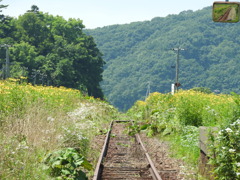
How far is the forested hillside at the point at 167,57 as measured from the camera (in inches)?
5256

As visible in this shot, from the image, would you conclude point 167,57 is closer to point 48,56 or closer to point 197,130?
point 48,56

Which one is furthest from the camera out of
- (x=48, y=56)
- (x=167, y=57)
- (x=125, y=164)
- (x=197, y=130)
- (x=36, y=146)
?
(x=167, y=57)

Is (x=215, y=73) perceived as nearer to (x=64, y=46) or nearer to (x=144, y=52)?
(x=144, y=52)

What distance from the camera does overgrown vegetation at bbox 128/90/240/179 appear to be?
6258mm

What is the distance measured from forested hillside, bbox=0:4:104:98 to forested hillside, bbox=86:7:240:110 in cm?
5392

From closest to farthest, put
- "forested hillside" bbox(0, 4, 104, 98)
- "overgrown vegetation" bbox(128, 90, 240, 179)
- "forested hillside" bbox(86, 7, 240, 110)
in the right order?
1. "overgrown vegetation" bbox(128, 90, 240, 179)
2. "forested hillside" bbox(0, 4, 104, 98)
3. "forested hillside" bbox(86, 7, 240, 110)

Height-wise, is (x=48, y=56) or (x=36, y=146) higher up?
(x=36, y=146)

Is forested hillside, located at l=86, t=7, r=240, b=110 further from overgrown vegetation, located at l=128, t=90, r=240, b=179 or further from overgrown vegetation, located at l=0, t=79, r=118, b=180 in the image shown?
overgrown vegetation, located at l=0, t=79, r=118, b=180

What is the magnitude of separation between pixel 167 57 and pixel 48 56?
278 feet

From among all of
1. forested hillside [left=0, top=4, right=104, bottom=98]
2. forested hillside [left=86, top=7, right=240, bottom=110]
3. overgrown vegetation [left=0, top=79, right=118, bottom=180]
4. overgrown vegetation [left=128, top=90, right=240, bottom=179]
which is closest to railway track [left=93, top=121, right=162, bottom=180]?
overgrown vegetation [left=0, top=79, right=118, bottom=180]

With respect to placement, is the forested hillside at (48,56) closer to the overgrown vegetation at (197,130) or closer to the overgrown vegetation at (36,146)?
the overgrown vegetation at (197,130)

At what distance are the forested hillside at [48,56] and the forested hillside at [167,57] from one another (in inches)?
2123

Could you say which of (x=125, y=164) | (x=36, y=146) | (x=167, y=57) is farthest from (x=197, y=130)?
(x=167, y=57)

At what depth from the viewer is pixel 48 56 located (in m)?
72.0
